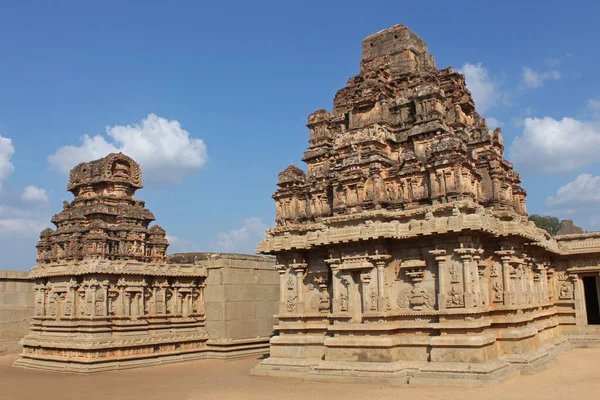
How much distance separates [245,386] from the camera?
16.0m

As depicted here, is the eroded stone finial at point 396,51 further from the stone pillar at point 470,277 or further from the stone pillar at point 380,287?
the stone pillar at point 470,277

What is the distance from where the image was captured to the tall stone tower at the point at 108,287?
21375mm

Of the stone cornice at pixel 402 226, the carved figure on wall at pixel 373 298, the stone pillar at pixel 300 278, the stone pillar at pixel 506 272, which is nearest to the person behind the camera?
the stone cornice at pixel 402 226

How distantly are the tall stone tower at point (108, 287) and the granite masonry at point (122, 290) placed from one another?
0.14 ft

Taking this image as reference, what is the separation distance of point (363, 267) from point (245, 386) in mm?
4773

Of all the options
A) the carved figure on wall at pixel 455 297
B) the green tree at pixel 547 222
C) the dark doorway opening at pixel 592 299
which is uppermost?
the green tree at pixel 547 222

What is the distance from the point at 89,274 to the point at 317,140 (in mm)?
10084

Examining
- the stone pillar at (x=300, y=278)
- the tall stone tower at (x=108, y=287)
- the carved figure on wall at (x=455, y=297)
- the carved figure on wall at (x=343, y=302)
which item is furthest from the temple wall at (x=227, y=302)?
the carved figure on wall at (x=455, y=297)

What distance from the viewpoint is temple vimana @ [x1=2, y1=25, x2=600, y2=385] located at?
50.9ft

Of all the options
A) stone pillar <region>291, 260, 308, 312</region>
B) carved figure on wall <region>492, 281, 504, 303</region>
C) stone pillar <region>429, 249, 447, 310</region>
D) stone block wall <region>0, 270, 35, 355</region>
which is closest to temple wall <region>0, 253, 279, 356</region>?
stone block wall <region>0, 270, 35, 355</region>

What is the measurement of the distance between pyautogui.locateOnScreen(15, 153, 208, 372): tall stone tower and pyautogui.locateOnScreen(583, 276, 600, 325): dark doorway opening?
19.0 meters

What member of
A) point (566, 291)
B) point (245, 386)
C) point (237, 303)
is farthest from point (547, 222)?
point (245, 386)

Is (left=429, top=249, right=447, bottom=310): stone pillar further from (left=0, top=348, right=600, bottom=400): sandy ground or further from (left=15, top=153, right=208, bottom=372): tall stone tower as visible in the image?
(left=15, top=153, right=208, bottom=372): tall stone tower

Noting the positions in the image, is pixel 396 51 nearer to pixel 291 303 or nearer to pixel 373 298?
pixel 373 298
